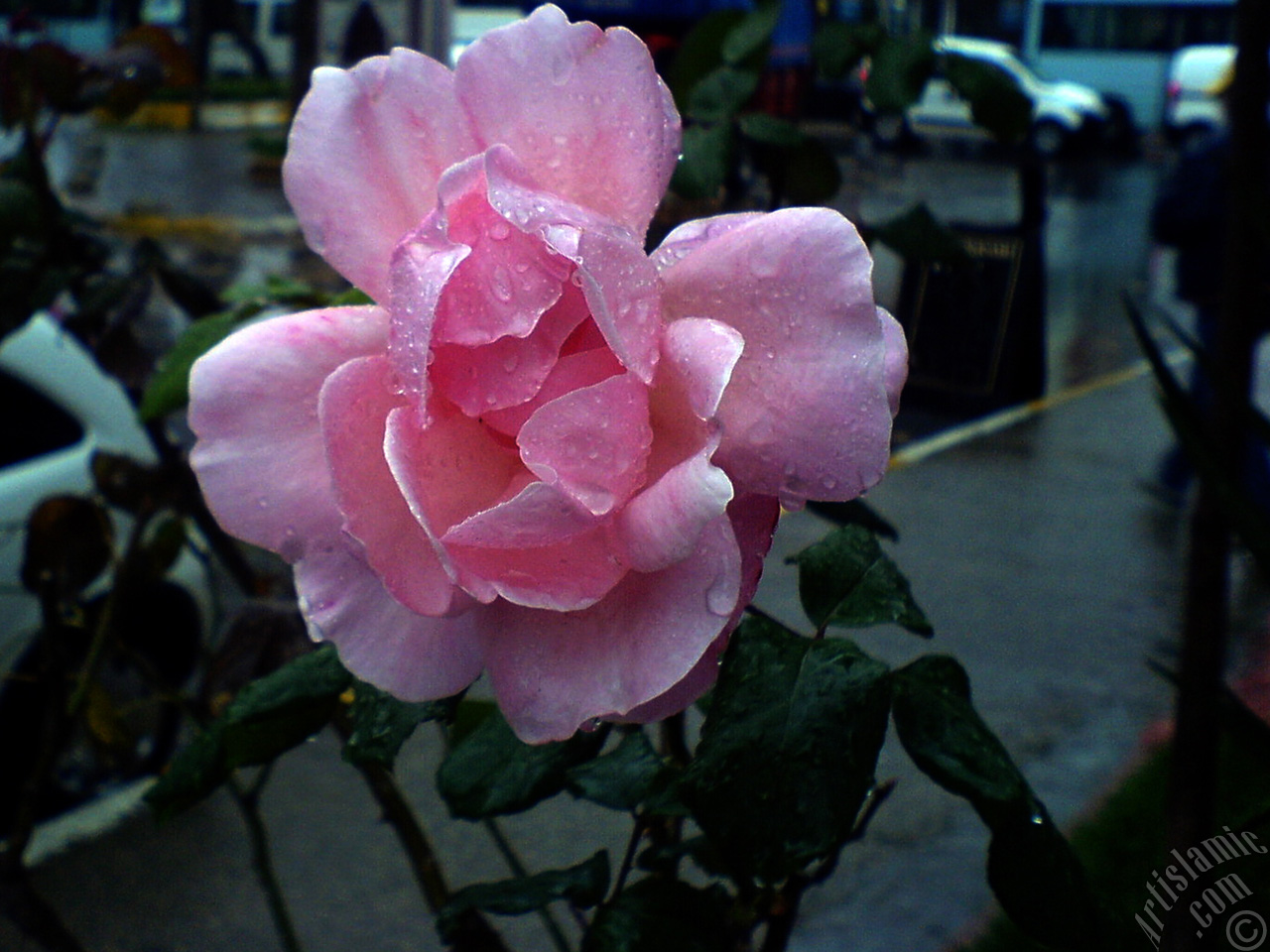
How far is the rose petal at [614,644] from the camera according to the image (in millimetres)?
620

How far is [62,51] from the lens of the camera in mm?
1640

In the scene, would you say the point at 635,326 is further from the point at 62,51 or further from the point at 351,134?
the point at 62,51

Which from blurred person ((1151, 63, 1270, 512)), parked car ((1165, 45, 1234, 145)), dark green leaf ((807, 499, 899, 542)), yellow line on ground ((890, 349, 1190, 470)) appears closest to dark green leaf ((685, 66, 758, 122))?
dark green leaf ((807, 499, 899, 542))

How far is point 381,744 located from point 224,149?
2124 cm

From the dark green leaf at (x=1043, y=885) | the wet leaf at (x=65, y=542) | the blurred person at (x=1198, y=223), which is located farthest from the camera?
the blurred person at (x=1198, y=223)

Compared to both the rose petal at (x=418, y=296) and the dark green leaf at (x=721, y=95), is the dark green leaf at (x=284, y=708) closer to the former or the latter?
the rose petal at (x=418, y=296)

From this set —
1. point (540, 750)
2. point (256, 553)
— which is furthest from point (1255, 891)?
point (256, 553)

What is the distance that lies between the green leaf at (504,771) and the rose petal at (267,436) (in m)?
0.29

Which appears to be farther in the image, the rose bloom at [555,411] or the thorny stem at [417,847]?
the thorny stem at [417,847]

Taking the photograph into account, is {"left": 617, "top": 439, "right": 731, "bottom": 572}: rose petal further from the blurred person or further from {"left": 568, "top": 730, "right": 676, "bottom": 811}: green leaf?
the blurred person

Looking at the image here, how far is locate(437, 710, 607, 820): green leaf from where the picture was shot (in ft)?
3.04

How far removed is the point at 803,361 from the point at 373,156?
0.84ft

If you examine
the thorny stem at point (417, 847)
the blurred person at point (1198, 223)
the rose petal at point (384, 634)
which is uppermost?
the rose petal at point (384, 634)

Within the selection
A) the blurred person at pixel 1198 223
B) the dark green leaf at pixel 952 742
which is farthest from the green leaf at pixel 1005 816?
the blurred person at pixel 1198 223
